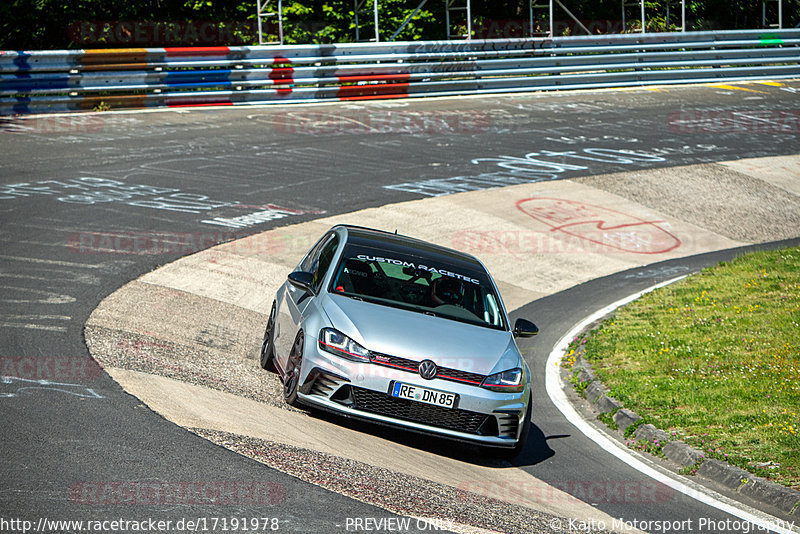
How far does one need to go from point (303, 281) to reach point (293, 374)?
997 millimetres

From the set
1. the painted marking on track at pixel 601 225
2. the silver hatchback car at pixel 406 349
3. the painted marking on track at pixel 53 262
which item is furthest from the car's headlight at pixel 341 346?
the painted marking on track at pixel 601 225

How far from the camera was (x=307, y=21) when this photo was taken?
33.0 m

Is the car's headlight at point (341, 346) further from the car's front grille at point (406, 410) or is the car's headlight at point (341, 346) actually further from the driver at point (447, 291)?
the driver at point (447, 291)

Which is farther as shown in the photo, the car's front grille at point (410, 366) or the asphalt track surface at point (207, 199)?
the car's front grille at point (410, 366)

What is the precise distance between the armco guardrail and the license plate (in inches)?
666

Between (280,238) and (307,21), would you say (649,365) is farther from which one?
(307,21)

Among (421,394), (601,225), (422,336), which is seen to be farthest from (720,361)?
(601,225)

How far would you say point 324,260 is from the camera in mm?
9133

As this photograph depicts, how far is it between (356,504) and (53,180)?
517 inches

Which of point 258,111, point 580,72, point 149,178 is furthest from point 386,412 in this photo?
point 580,72

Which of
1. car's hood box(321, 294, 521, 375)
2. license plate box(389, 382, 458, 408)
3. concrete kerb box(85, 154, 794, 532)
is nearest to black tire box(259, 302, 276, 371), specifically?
concrete kerb box(85, 154, 794, 532)

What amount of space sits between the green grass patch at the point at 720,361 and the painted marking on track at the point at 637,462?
16.4 inches

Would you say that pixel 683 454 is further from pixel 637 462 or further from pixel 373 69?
pixel 373 69

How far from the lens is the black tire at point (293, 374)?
7852 millimetres
